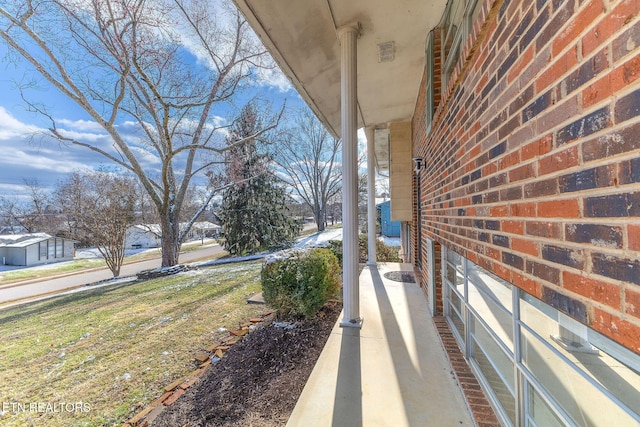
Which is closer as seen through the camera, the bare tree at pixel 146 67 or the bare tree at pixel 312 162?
the bare tree at pixel 146 67

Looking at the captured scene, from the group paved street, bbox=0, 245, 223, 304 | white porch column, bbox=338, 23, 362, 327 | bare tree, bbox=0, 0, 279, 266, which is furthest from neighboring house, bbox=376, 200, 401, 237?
white porch column, bbox=338, 23, 362, 327

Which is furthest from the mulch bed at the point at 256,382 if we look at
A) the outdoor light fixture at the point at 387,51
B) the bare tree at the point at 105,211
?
the bare tree at the point at 105,211

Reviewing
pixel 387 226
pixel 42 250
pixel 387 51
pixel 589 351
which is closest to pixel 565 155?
pixel 589 351

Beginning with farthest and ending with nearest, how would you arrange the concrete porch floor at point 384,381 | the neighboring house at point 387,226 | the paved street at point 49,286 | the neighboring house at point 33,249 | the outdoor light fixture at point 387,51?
the neighboring house at point 33,249, the neighboring house at point 387,226, the paved street at point 49,286, the outdoor light fixture at point 387,51, the concrete porch floor at point 384,381

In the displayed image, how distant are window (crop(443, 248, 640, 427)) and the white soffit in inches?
125

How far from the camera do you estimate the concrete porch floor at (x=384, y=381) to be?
2176 mm

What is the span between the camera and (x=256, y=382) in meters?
2.90

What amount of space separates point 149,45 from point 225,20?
350 centimetres

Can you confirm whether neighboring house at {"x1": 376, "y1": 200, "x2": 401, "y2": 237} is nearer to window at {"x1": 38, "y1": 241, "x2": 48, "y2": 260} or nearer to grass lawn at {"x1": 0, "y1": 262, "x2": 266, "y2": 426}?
grass lawn at {"x1": 0, "y1": 262, "x2": 266, "y2": 426}

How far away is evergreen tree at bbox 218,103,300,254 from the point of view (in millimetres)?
15758

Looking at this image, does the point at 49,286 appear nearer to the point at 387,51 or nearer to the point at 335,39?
the point at 335,39

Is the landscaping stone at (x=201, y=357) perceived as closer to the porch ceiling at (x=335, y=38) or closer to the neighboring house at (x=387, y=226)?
the porch ceiling at (x=335, y=38)

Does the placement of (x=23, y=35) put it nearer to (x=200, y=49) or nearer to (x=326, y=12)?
(x=200, y=49)

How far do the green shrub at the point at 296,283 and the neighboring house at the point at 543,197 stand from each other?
1.97 m
